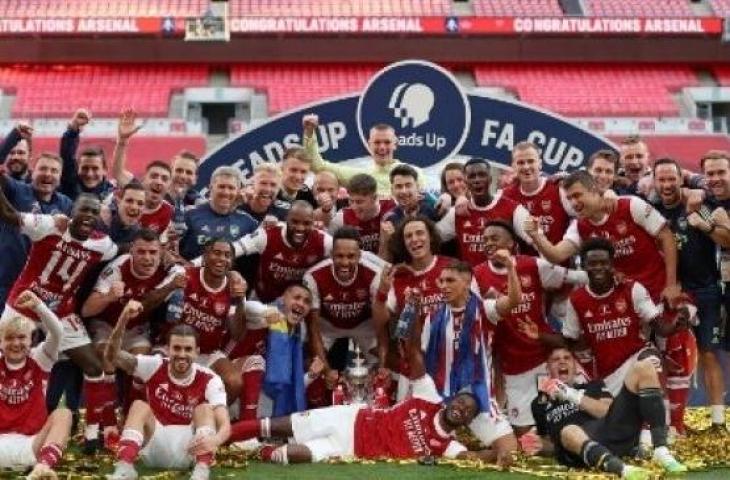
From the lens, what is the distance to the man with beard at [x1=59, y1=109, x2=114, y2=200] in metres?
7.36

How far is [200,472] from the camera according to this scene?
18.0 ft

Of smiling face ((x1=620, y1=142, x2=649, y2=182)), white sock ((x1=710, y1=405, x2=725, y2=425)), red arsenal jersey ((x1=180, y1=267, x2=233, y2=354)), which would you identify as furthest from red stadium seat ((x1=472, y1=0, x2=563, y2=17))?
red arsenal jersey ((x1=180, y1=267, x2=233, y2=354))

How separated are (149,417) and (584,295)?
281 cm

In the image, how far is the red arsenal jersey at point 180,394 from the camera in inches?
236

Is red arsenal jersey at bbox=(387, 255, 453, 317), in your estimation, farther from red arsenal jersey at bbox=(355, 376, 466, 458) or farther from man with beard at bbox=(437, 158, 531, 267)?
red arsenal jersey at bbox=(355, 376, 466, 458)

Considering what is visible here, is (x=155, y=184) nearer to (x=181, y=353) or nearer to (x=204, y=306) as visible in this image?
(x=204, y=306)

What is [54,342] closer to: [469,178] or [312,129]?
[469,178]

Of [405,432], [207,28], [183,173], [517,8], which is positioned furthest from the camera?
[517,8]

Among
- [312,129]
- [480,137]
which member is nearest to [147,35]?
[480,137]

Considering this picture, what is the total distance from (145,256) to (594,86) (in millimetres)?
21959

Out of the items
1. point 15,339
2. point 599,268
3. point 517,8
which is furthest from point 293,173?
point 517,8

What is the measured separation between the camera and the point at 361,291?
7.32 meters

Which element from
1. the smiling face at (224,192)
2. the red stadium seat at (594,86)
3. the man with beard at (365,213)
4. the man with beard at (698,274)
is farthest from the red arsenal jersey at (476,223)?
the red stadium seat at (594,86)

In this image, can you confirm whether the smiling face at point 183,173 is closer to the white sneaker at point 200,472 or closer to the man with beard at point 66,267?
the man with beard at point 66,267
